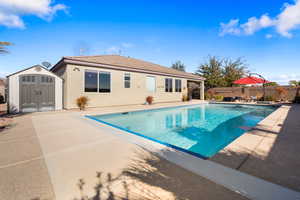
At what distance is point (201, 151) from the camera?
13.4 ft

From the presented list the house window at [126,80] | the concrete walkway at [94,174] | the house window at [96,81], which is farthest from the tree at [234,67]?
the concrete walkway at [94,174]

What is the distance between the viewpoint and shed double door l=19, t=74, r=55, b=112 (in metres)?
8.33

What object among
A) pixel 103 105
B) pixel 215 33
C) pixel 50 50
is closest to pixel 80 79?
pixel 103 105

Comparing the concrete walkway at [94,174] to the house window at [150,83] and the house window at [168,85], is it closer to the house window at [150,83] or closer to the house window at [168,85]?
the house window at [150,83]

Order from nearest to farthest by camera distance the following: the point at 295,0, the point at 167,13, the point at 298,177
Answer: the point at 298,177 → the point at 295,0 → the point at 167,13

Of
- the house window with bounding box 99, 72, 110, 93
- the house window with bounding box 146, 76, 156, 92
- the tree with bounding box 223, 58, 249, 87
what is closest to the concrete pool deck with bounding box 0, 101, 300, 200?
the house window with bounding box 99, 72, 110, 93

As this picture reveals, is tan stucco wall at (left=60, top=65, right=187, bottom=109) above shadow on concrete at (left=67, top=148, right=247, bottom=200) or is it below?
above

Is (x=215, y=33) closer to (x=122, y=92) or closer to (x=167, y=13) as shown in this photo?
(x=167, y=13)

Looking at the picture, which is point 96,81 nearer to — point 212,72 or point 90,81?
point 90,81

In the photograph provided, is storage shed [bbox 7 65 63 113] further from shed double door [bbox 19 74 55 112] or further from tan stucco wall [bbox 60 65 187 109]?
tan stucco wall [bbox 60 65 187 109]

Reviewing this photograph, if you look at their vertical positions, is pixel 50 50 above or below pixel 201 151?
above

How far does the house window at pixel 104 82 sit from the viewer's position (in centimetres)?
1059

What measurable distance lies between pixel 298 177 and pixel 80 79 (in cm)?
1079

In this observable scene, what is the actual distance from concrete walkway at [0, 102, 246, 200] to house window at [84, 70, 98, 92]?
6.90 meters
